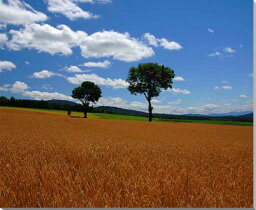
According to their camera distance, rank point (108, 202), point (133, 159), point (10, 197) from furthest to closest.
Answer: point (133, 159) < point (10, 197) < point (108, 202)

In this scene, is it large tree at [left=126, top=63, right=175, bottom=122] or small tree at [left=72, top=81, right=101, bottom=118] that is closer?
large tree at [left=126, top=63, right=175, bottom=122]

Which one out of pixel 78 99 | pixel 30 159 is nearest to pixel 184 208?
pixel 30 159

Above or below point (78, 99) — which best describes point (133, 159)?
below

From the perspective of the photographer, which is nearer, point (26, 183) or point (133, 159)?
point (26, 183)

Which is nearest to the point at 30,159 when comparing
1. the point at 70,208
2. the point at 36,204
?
the point at 36,204

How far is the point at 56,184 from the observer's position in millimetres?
2211

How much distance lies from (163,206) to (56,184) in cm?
99

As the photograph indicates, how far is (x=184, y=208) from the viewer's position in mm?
1834

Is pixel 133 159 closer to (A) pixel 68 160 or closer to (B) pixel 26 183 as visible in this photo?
(A) pixel 68 160

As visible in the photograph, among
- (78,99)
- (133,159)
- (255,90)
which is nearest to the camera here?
(255,90)

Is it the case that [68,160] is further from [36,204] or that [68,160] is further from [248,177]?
[248,177]

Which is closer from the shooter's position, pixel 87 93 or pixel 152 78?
pixel 152 78

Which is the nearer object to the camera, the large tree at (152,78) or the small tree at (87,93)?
the large tree at (152,78)

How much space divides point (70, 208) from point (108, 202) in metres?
0.30
